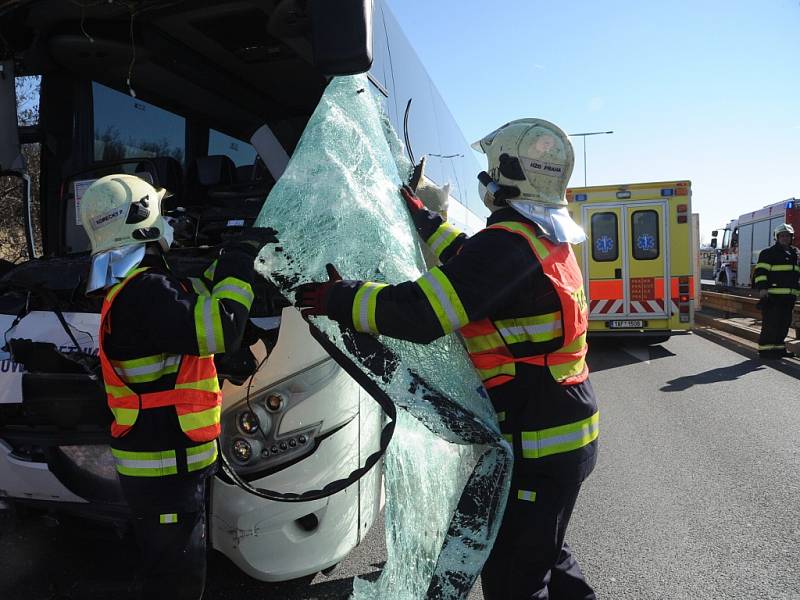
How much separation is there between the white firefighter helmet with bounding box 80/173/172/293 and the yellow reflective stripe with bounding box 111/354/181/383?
277mm

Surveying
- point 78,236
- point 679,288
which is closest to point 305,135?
point 78,236

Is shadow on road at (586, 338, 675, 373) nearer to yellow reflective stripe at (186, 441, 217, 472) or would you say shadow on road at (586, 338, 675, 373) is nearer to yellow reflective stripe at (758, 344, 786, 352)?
yellow reflective stripe at (758, 344, 786, 352)

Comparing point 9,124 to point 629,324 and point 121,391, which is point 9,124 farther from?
point 629,324

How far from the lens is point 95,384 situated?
8.27 ft

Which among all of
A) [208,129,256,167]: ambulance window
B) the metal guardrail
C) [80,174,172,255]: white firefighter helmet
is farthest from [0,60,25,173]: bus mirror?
the metal guardrail

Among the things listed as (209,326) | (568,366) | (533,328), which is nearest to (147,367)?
(209,326)

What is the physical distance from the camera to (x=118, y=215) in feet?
7.06

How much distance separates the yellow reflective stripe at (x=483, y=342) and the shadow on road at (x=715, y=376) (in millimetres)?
6265

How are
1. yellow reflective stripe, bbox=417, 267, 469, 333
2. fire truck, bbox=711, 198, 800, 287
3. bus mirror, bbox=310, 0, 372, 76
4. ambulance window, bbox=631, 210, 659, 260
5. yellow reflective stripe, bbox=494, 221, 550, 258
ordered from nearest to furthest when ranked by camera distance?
yellow reflective stripe, bbox=417, 267, 469, 333
yellow reflective stripe, bbox=494, 221, 550, 258
bus mirror, bbox=310, 0, 372, 76
ambulance window, bbox=631, 210, 659, 260
fire truck, bbox=711, 198, 800, 287

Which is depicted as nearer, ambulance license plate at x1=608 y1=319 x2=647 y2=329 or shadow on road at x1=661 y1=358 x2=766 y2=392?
shadow on road at x1=661 y1=358 x2=766 y2=392

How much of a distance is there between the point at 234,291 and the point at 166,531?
0.89 metres

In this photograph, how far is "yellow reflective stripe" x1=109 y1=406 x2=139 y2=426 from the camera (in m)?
2.17

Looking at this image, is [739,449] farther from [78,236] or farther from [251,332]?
[78,236]

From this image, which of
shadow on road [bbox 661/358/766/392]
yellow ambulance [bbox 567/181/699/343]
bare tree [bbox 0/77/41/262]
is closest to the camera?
bare tree [bbox 0/77/41/262]
